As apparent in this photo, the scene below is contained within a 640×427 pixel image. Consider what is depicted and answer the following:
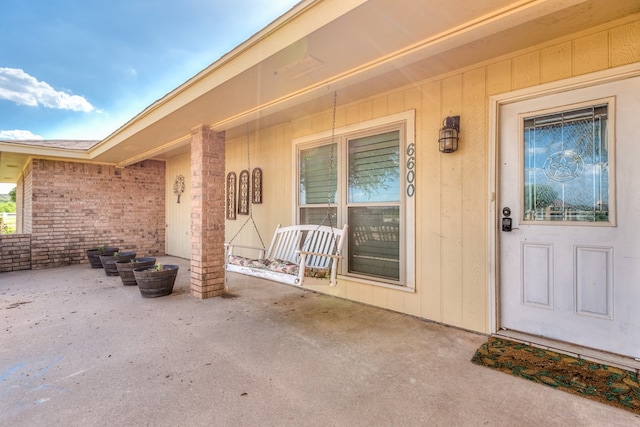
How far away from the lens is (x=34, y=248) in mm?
6156

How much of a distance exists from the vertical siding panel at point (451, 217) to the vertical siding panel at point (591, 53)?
0.88 m

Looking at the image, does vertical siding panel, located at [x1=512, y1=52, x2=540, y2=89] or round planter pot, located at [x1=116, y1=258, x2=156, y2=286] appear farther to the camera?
round planter pot, located at [x1=116, y1=258, x2=156, y2=286]

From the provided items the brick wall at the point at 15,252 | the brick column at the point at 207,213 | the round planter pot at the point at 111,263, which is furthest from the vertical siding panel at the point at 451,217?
the brick wall at the point at 15,252

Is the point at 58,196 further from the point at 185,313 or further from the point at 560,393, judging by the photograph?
the point at 560,393

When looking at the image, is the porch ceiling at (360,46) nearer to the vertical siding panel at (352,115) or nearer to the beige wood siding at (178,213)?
the vertical siding panel at (352,115)

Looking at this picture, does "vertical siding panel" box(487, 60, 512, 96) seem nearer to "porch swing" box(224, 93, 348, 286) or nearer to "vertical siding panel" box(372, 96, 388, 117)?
"vertical siding panel" box(372, 96, 388, 117)

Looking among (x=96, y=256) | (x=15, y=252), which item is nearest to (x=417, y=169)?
(x=96, y=256)

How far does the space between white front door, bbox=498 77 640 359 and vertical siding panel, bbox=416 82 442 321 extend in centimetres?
57

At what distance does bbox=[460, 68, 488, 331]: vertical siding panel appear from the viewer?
2777 mm

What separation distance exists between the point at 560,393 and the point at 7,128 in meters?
26.8

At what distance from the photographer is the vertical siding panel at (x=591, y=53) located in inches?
88.2

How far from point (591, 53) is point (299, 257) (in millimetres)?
3199

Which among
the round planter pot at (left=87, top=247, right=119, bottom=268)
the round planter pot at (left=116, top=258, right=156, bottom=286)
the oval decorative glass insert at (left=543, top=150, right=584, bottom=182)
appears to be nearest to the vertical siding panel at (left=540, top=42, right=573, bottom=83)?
the oval decorative glass insert at (left=543, top=150, right=584, bottom=182)

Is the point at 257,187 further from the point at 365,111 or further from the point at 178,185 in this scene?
the point at 178,185
